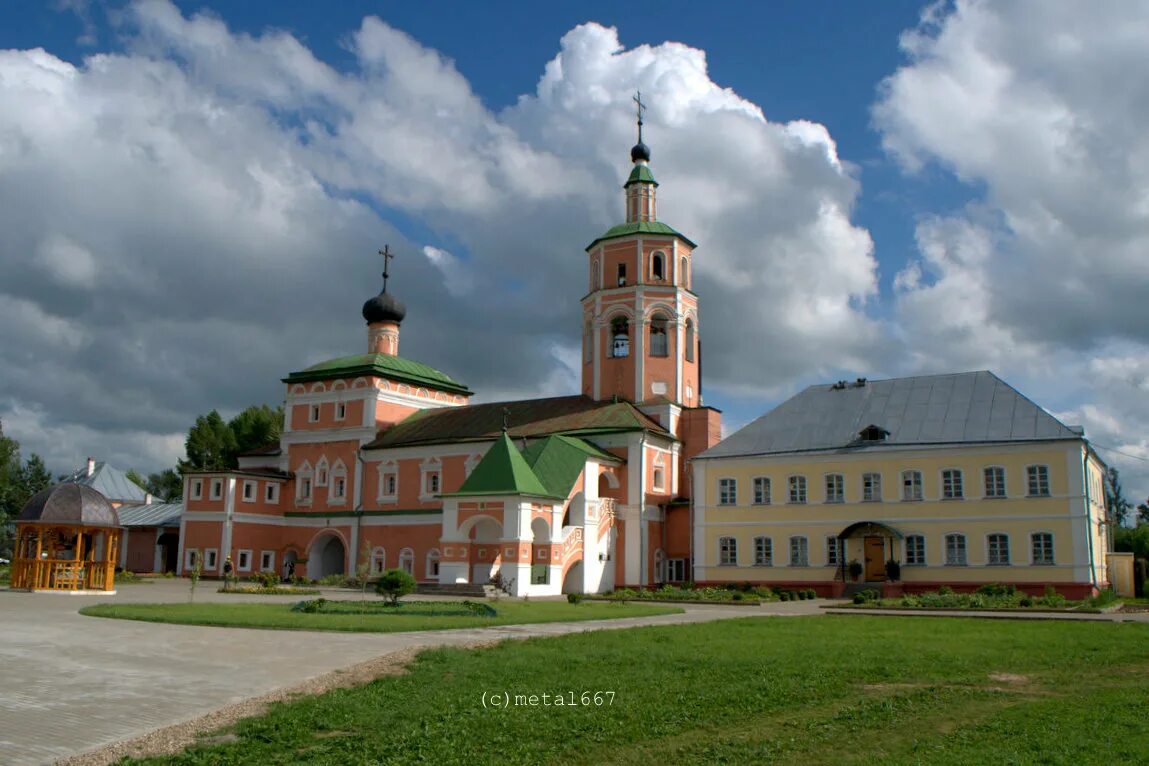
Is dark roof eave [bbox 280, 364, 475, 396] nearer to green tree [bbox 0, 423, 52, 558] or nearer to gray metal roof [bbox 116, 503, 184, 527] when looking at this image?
gray metal roof [bbox 116, 503, 184, 527]

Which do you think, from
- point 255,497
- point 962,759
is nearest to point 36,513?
point 255,497

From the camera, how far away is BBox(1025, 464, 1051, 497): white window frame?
3117 centimetres

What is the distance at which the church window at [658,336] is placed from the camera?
42906mm

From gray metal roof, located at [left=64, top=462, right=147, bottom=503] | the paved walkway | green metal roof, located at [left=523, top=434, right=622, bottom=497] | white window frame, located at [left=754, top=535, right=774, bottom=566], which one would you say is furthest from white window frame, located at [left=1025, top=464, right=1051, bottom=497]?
gray metal roof, located at [left=64, top=462, right=147, bottom=503]

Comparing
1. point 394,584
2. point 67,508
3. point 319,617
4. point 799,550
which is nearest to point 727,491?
point 799,550

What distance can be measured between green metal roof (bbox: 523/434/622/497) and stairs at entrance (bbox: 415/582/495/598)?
4.37m

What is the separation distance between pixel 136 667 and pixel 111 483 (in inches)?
2146

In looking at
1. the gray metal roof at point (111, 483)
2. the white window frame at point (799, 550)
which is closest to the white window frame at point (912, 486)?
the white window frame at point (799, 550)

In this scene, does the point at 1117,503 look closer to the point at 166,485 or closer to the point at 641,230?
the point at 641,230

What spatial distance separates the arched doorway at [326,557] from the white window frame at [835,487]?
2336 centimetres

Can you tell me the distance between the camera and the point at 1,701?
9.59 meters

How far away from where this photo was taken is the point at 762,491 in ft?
117

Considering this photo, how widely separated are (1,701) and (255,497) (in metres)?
Result: 40.0

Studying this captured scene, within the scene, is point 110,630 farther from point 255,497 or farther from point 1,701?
point 255,497
